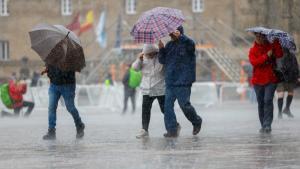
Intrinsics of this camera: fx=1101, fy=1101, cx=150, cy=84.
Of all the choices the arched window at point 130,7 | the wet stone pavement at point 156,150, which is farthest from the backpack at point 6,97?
the arched window at point 130,7

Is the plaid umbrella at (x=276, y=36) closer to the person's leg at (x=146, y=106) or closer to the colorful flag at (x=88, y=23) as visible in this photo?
the person's leg at (x=146, y=106)

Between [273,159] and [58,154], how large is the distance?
122 inches

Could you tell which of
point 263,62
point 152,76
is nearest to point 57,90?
point 152,76

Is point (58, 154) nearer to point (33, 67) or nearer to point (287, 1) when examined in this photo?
point (287, 1)

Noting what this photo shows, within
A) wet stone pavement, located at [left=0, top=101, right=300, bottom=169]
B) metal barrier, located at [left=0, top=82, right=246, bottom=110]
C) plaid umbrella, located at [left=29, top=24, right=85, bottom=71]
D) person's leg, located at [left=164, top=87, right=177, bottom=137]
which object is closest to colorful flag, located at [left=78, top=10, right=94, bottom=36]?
metal barrier, located at [left=0, top=82, right=246, bottom=110]

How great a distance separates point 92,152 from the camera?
50.1 feet

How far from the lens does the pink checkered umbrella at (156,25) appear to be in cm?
1711

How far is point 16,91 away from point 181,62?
14275 mm

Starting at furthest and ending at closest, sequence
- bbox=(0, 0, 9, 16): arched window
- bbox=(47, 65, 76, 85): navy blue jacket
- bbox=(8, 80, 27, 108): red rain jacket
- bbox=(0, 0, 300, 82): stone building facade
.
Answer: bbox=(0, 0, 9, 16): arched window, bbox=(0, 0, 300, 82): stone building facade, bbox=(8, 80, 27, 108): red rain jacket, bbox=(47, 65, 76, 85): navy blue jacket

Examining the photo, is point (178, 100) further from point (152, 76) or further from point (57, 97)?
point (57, 97)

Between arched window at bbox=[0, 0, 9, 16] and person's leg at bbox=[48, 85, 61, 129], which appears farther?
arched window at bbox=[0, 0, 9, 16]

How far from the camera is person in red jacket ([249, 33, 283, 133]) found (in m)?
18.6

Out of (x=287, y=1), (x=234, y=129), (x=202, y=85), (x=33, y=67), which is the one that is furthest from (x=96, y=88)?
(x=33, y=67)

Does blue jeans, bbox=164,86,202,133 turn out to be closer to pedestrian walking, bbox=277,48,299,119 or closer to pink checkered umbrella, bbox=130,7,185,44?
pink checkered umbrella, bbox=130,7,185,44
